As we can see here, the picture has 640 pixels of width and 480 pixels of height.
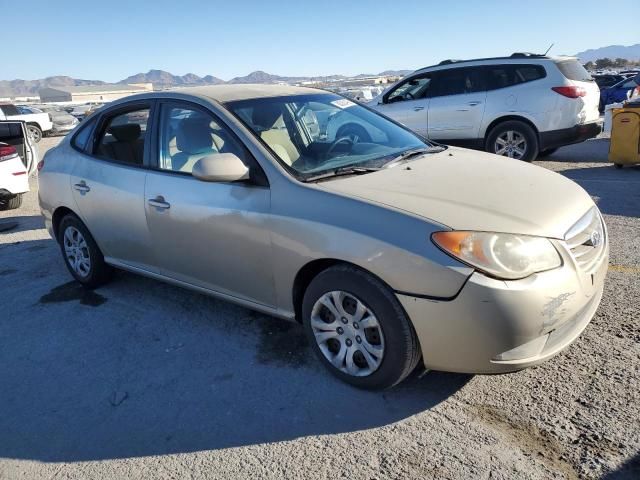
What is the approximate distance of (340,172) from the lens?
3281mm

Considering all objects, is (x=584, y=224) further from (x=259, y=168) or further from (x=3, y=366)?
(x=3, y=366)

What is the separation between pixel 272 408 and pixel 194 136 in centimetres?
193

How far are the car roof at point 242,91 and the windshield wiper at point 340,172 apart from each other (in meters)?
0.95

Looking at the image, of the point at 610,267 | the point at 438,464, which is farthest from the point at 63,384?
the point at 610,267

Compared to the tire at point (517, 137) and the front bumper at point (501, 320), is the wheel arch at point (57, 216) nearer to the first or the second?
the front bumper at point (501, 320)

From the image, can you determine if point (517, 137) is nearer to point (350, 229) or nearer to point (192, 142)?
point (192, 142)

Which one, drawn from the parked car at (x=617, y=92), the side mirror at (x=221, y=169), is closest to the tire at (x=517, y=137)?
the side mirror at (x=221, y=169)

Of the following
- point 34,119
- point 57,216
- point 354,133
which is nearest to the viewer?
point 354,133

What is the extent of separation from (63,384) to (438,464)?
91.1 inches

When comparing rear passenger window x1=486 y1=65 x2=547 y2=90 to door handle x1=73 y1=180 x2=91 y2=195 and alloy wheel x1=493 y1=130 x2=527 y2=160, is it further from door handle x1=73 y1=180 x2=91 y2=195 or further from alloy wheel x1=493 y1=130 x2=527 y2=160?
door handle x1=73 y1=180 x2=91 y2=195

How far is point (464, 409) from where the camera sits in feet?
9.21

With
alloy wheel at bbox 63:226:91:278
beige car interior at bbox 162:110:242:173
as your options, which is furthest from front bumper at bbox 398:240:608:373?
alloy wheel at bbox 63:226:91:278

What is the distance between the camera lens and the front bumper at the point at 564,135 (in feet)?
29.5

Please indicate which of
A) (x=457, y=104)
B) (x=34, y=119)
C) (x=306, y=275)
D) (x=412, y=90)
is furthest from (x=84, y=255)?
(x=34, y=119)
